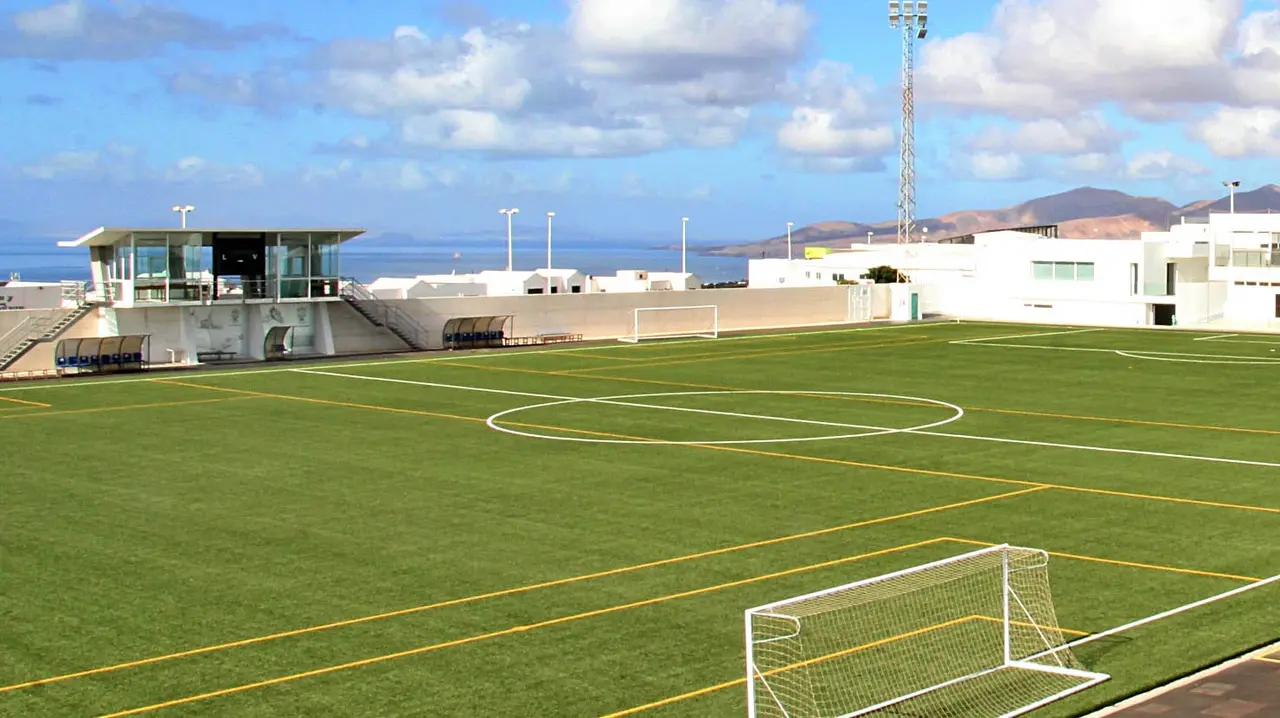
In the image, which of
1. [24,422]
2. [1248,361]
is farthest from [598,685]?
[1248,361]

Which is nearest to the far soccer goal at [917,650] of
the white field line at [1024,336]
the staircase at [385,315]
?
the staircase at [385,315]

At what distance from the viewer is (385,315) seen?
221 ft

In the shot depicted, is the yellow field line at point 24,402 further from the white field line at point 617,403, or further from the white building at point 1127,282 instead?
the white building at point 1127,282

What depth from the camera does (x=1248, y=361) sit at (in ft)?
195

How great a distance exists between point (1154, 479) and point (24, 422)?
2943cm

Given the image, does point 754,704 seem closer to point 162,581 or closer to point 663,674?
point 663,674

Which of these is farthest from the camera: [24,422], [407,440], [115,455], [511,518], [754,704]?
[24,422]

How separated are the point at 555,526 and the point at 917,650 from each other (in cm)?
946

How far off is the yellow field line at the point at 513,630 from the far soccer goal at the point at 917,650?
247 centimetres

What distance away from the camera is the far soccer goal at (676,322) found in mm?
76250

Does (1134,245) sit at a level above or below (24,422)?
above

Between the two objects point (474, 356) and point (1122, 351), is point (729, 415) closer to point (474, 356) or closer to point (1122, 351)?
point (474, 356)

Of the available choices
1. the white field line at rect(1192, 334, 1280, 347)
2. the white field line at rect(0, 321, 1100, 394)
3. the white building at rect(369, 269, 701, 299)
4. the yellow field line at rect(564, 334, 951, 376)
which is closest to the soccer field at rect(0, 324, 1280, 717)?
the white field line at rect(0, 321, 1100, 394)

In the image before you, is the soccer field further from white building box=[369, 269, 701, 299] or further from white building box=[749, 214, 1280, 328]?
white building box=[369, 269, 701, 299]
